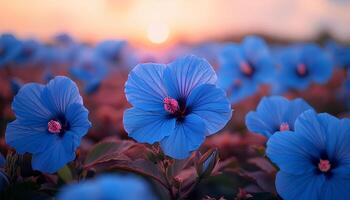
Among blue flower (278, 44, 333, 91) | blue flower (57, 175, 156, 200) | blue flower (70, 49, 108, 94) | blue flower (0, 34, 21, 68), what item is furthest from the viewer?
blue flower (278, 44, 333, 91)

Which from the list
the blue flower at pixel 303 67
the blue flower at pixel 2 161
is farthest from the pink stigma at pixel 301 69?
the blue flower at pixel 2 161

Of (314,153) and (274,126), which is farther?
(274,126)

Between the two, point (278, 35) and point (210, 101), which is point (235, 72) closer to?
point (210, 101)

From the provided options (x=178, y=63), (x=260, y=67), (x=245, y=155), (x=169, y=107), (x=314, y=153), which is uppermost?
(x=178, y=63)

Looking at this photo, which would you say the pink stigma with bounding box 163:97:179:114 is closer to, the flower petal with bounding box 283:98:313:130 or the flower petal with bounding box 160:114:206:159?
the flower petal with bounding box 160:114:206:159

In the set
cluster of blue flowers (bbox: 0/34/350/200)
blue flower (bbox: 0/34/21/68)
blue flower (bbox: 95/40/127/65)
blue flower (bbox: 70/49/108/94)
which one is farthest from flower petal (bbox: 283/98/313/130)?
blue flower (bbox: 95/40/127/65)

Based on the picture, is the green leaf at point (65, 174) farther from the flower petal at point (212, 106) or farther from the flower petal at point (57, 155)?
the flower petal at point (212, 106)

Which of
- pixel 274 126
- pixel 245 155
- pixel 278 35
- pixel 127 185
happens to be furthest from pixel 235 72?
pixel 278 35
